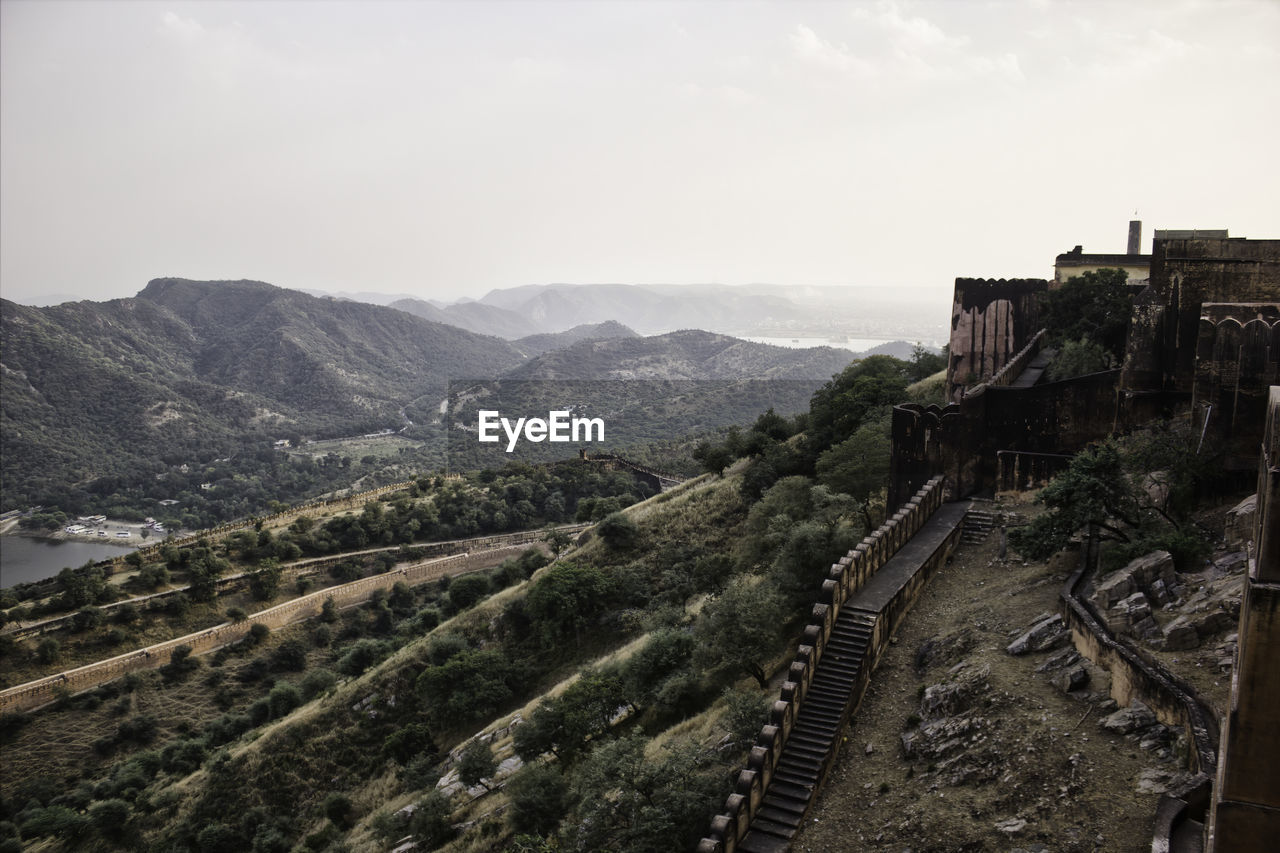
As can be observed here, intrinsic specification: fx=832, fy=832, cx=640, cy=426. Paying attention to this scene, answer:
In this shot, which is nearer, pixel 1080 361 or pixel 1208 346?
pixel 1208 346

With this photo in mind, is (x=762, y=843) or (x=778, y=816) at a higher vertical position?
(x=778, y=816)

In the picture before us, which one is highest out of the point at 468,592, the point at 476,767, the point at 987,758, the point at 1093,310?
the point at 1093,310

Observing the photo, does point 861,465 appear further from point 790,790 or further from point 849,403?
point 790,790

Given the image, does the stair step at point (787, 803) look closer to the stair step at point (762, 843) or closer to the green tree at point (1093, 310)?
the stair step at point (762, 843)

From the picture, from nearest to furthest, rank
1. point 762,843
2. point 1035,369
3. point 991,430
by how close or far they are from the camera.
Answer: point 762,843 → point 991,430 → point 1035,369

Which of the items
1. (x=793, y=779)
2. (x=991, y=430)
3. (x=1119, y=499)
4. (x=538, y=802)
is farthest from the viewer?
(x=991, y=430)

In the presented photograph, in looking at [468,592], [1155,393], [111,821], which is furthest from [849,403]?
[111,821]

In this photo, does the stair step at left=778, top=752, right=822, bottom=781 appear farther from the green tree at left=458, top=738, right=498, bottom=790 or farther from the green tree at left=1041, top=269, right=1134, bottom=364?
the green tree at left=1041, top=269, right=1134, bottom=364

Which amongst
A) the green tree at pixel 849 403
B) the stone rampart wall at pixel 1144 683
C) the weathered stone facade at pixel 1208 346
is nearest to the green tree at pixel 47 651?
the green tree at pixel 849 403
